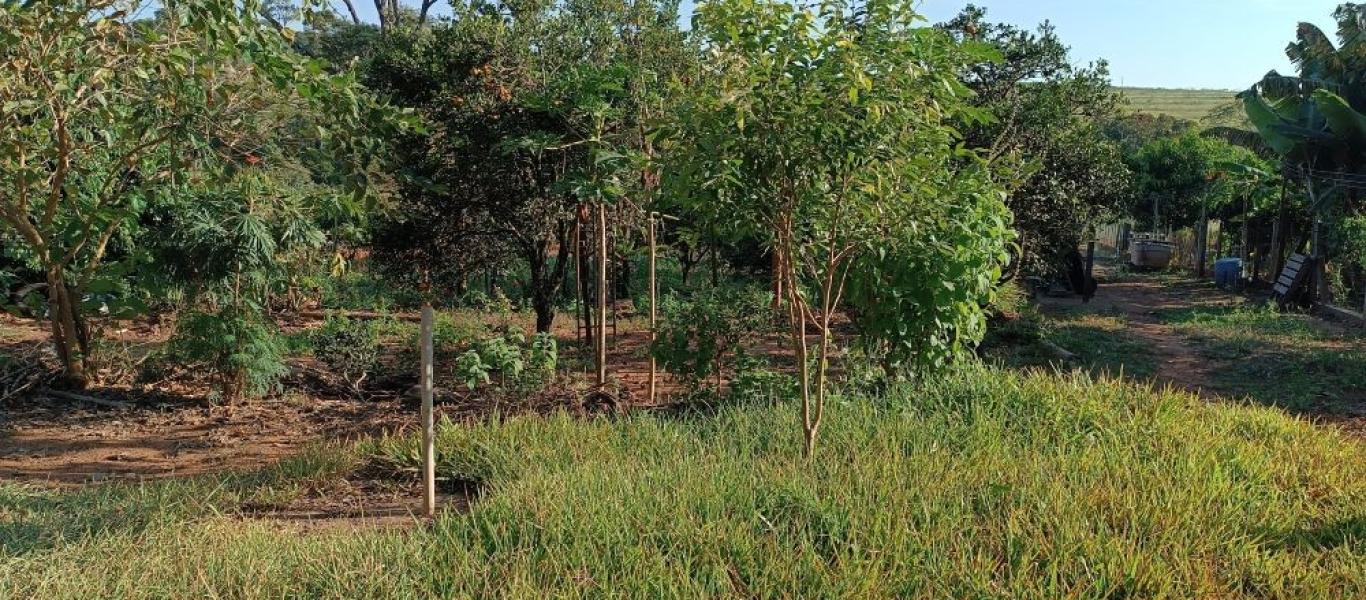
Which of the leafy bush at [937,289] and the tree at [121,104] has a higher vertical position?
the tree at [121,104]

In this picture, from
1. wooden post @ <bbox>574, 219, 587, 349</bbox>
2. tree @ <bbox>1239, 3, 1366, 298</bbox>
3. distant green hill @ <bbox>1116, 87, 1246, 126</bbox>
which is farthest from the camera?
distant green hill @ <bbox>1116, 87, 1246, 126</bbox>

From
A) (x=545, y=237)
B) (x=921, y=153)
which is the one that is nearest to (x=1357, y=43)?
(x=545, y=237)

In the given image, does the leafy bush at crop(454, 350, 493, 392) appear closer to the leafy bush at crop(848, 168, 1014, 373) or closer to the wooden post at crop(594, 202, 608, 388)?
the wooden post at crop(594, 202, 608, 388)

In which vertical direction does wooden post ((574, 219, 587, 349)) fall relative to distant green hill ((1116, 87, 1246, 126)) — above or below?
below

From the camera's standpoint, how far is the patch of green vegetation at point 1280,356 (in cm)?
955

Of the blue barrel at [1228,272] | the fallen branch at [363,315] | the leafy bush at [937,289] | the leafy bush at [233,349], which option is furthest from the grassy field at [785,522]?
the blue barrel at [1228,272]

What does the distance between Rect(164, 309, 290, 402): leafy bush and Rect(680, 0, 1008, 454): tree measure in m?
5.00

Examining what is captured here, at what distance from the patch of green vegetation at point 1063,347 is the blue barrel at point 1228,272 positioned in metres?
8.22

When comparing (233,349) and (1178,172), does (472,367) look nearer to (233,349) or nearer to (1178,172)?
(233,349)

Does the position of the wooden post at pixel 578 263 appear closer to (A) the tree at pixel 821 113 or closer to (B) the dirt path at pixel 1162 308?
Result: (A) the tree at pixel 821 113

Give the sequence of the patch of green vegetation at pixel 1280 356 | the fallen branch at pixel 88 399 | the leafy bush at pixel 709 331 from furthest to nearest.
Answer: the patch of green vegetation at pixel 1280 356 < the fallen branch at pixel 88 399 < the leafy bush at pixel 709 331

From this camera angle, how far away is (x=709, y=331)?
23.5 ft

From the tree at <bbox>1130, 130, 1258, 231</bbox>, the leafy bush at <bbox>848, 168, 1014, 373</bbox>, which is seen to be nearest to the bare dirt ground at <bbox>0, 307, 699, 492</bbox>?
the leafy bush at <bbox>848, 168, 1014, 373</bbox>

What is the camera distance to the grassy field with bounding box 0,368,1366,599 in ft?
11.5
